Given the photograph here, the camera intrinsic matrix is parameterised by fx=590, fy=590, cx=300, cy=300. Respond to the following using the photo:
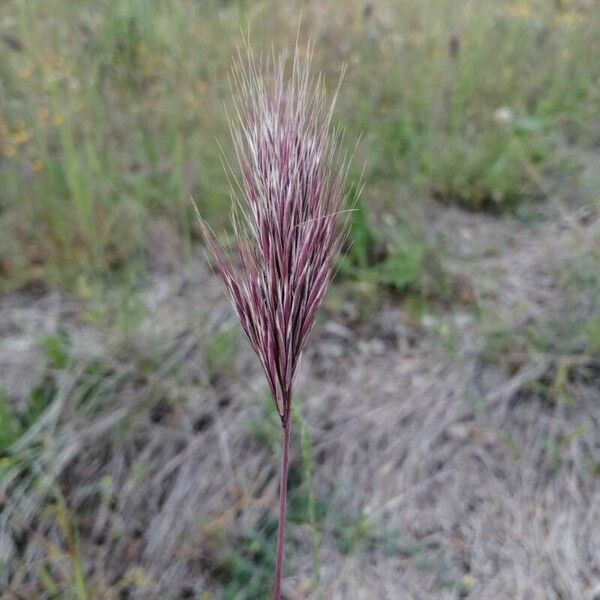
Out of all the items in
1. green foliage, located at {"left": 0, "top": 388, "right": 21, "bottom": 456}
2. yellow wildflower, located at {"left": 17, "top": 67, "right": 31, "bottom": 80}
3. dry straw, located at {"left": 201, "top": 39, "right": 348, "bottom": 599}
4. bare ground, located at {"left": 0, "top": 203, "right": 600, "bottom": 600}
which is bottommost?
bare ground, located at {"left": 0, "top": 203, "right": 600, "bottom": 600}

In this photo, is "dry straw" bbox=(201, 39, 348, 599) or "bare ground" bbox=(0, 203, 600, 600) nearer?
"dry straw" bbox=(201, 39, 348, 599)

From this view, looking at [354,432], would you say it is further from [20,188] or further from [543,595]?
[20,188]

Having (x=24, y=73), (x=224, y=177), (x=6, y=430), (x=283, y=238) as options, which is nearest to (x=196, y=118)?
(x=224, y=177)

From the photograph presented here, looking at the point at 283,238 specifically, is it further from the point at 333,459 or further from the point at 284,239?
the point at 333,459

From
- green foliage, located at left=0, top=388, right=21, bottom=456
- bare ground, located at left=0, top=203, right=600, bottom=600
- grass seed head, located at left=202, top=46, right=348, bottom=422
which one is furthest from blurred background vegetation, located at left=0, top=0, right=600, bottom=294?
grass seed head, located at left=202, top=46, right=348, bottom=422

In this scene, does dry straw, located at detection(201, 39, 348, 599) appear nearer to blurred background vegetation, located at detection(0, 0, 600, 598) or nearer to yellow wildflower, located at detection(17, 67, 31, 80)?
blurred background vegetation, located at detection(0, 0, 600, 598)

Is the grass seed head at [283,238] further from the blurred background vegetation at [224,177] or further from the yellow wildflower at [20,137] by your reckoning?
the yellow wildflower at [20,137]
